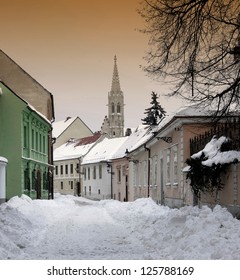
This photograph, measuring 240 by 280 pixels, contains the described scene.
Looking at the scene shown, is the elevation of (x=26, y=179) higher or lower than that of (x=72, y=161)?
lower

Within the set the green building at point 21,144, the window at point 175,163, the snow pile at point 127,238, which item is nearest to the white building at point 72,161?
the green building at point 21,144

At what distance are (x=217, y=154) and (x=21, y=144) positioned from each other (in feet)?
17.5

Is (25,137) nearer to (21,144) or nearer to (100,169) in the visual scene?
(21,144)

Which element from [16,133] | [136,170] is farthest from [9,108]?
[136,170]

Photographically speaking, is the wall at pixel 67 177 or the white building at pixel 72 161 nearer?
the white building at pixel 72 161

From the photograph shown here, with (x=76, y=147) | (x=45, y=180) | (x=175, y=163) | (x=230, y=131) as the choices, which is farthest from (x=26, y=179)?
(x=76, y=147)

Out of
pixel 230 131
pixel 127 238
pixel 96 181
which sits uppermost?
pixel 230 131

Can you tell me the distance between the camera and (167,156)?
10242 millimetres

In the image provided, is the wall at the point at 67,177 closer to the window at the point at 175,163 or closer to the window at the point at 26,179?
the window at the point at 26,179

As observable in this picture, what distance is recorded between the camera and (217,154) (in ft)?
19.1

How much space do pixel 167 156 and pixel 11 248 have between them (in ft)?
20.3

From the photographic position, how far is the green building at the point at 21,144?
9.68m

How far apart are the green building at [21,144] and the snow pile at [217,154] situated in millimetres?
3735
